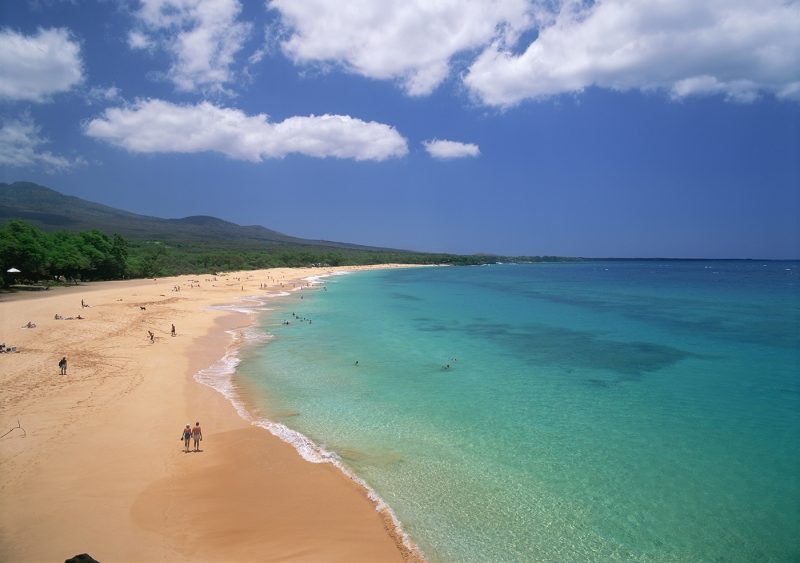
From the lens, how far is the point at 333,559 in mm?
8609

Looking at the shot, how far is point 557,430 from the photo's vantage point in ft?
49.9

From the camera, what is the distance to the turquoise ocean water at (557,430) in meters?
9.83

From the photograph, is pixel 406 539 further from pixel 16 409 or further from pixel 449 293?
pixel 449 293

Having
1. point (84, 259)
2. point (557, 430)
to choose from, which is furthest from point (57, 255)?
point (557, 430)

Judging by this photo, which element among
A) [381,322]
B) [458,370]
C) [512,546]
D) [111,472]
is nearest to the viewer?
[512,546]

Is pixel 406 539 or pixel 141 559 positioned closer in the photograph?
pixel 141 559

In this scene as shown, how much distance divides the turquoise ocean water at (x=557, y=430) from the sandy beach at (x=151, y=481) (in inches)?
53.6

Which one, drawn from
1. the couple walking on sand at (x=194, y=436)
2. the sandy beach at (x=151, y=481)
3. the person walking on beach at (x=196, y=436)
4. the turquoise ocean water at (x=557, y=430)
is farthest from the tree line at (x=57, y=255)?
the person walking on beach at (x=196, y=436)

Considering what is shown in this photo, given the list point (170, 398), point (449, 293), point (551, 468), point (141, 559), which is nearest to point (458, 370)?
point (551, 468)

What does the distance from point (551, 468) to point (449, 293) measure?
52.6m

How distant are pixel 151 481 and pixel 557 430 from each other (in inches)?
474

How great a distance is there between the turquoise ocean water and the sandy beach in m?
1.36

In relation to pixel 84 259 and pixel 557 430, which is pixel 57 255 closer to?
pixel 84 259

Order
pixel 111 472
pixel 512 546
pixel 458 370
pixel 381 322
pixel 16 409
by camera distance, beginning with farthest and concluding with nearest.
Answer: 1. pixel 381 322
2. pixel 458 370
3. pixel 16 409
4. pixel 111 472
5. pixel 512 546
